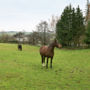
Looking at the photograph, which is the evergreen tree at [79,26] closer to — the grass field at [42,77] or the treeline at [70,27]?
the treeline at [70,27]

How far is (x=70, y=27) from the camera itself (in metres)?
41.2

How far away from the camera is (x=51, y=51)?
34.8 ft

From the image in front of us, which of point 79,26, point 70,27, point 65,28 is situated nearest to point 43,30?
point 65,28

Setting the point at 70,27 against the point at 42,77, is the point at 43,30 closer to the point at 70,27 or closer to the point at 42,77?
the point at 70,27

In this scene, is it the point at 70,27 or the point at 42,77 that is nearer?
the point at 42,77

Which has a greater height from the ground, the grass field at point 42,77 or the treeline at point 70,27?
the treeline at point 70,27

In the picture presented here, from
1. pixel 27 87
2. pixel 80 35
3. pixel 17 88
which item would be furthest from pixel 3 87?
pixel 80 35

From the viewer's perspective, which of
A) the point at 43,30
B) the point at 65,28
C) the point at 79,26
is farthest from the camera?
the point at 43,30

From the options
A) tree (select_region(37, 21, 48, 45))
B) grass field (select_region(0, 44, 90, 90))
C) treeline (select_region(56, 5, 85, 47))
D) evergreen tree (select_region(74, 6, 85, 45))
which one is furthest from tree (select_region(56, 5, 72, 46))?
grass field (select_region(0, 44, 90, 90))

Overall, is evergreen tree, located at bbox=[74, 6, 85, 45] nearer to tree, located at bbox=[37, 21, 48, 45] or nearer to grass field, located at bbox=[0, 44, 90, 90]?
tree, located at bbox=[37, 21, 48, 45]

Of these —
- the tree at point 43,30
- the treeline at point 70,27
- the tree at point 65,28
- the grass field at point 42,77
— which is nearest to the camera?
the grass field at point 42,77

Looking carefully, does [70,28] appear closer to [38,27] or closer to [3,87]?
[38,27]

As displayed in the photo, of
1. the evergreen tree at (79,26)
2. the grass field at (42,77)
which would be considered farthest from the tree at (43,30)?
the grass field at (42,77)

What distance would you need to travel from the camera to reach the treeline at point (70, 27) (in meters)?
40.9
